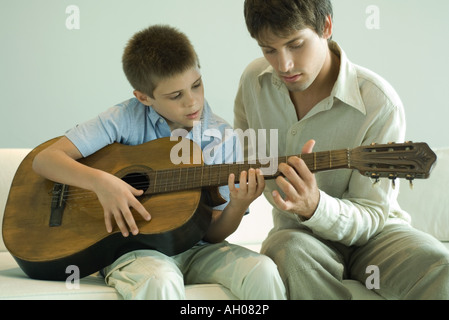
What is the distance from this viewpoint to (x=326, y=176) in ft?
5.84

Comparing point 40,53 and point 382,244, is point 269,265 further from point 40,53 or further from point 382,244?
point 40,53

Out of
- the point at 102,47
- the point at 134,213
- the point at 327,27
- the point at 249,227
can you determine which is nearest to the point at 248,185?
the point at 134,213

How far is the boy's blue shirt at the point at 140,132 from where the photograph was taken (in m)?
1.73

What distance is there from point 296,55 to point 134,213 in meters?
0.67

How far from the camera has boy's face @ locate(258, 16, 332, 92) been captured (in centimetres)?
160

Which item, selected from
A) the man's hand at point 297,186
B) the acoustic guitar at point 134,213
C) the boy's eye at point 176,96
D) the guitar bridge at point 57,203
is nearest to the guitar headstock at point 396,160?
the acoustic guitar at point 134,213

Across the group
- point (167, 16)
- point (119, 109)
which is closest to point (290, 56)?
point (119, 109)

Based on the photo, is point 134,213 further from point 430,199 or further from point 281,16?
point 430,199

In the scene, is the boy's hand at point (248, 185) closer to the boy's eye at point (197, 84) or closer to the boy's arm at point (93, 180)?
the boy's arm at point (93, 180)

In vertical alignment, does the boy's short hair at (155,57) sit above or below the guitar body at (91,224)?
above

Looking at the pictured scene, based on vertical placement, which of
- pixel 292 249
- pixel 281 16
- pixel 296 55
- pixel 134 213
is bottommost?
pixel 292 249

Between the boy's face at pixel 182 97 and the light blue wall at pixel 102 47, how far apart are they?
3.50ft
